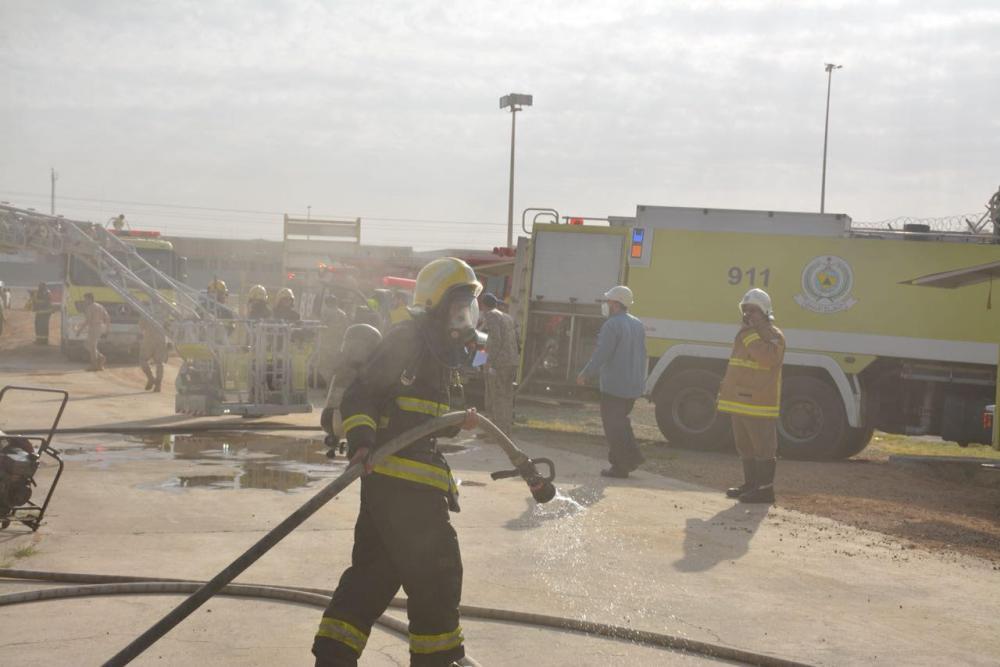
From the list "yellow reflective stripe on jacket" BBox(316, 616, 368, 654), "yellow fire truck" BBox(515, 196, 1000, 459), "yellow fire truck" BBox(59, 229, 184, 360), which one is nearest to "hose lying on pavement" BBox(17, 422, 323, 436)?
"yellow fire truck" BBox(515, 196, 1000, 459)

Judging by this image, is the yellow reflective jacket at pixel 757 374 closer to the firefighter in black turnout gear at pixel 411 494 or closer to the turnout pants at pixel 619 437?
the turnout pants at pixel 619 437

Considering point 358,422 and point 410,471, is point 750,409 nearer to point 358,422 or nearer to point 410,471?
point 410,471

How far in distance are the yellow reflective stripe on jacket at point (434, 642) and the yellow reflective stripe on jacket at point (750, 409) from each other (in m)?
6.20

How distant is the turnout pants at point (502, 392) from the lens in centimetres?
1297

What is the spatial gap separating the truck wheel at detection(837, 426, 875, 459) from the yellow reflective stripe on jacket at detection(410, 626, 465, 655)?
10.7 meters

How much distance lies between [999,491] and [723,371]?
366 cm

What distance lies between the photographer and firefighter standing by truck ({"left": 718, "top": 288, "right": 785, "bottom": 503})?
34.0 feet

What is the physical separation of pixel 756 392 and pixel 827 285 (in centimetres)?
480

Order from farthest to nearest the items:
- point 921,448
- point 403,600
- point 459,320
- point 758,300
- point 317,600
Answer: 1. point 921,448
2. point 758,300
3. point 403,600
4. point 317,600
5. point 459,320

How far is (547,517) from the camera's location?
911 cm

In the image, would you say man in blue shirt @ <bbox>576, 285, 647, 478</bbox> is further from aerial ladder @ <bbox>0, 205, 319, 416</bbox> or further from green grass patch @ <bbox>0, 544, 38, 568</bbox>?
green grass patch @ <bbox>0, 544, 38, 568</bbox>

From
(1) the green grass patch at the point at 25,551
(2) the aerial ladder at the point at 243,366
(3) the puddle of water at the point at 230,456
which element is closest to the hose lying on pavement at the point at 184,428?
(3) the puddle of water at the point at 230,456

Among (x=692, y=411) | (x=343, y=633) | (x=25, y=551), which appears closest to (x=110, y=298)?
(x=692, y=411)

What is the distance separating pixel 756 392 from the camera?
1042 centimetres
